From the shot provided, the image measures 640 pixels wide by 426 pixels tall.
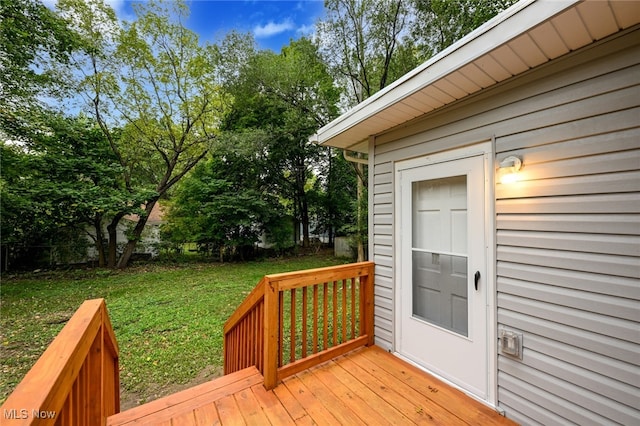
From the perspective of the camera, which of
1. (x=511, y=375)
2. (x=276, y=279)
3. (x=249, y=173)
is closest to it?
(x=511, y=375)

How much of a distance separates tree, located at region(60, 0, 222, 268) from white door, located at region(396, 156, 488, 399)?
857 centimetres

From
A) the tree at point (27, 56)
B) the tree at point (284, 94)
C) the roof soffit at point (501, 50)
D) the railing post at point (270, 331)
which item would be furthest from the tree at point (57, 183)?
the roof soffit at point (501, 50)

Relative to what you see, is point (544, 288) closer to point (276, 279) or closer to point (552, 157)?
point (552, 157)

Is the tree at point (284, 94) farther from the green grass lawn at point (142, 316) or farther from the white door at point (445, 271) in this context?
the white door at point (445, 271)

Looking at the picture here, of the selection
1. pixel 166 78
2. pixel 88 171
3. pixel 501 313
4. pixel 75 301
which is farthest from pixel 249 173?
pixel 501 313

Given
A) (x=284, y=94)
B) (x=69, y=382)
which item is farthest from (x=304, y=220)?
(x=69, y=382)

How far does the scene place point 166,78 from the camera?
908cm

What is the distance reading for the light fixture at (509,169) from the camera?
1778 millimetres

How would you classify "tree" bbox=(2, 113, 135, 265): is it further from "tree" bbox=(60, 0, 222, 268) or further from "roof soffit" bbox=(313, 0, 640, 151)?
"roof soffit" bbox=(313, 0, 640, 151)

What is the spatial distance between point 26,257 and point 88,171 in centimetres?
336

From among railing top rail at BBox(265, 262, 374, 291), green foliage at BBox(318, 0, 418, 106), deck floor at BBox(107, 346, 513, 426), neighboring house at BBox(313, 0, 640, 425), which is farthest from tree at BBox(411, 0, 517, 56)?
deck floor at BBox(107, 346, 513, 426)

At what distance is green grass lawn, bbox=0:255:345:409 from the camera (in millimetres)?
3078

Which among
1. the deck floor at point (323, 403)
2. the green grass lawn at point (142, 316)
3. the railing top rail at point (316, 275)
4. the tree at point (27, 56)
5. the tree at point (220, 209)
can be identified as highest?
the tree at point (27, 56)

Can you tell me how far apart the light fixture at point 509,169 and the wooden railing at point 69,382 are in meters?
2.47
